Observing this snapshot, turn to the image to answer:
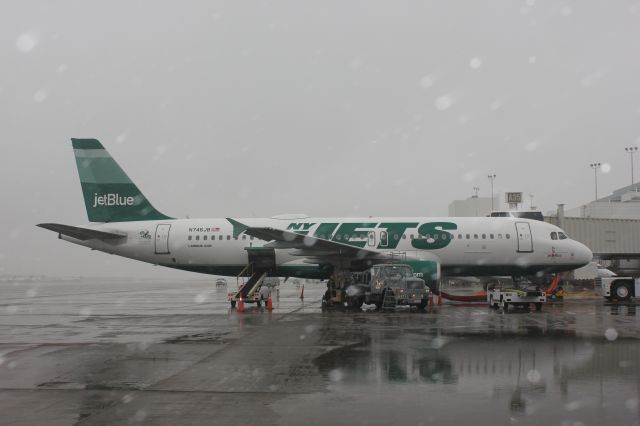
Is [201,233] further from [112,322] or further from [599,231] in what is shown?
[599,231]

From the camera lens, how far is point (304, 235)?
89.2 ft

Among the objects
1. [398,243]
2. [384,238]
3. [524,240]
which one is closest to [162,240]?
[384,238]

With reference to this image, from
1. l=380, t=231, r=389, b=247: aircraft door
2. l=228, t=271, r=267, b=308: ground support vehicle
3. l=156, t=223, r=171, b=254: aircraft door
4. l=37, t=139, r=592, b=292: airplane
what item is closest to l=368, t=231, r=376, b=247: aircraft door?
l=37, t=139, r=592, b=292: airplane

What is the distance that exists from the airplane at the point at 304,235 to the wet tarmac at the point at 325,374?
11308mm

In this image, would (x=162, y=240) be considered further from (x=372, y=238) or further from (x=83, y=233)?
(x=372, y=238)

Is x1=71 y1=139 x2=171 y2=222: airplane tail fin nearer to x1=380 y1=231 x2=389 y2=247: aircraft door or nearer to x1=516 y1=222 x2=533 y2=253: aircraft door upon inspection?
x1=380 y1=231 x2=389 y2=247: aircraft door

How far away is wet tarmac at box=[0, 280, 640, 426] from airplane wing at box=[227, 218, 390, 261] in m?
8.56

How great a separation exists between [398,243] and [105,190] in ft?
53.4

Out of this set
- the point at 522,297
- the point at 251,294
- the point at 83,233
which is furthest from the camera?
the point at 83,233

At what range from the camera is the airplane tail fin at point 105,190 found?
31.4 meters

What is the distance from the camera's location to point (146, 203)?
31688 millimetres

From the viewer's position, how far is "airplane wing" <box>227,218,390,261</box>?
2550 centimetres

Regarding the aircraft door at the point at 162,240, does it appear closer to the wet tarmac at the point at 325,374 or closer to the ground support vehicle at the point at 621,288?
the wet tarmac at the point at 325,374

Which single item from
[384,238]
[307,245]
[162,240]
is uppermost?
[384,238]
